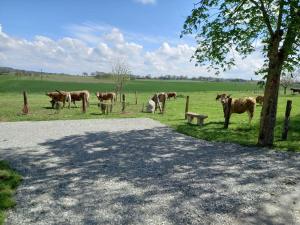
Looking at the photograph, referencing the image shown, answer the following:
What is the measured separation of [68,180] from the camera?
8.84m

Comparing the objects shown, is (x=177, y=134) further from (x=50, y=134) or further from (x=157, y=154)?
(x=50, y=134)

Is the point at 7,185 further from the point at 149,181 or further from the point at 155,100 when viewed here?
the point at 155,100

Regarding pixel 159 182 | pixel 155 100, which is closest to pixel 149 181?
pixel 159 182

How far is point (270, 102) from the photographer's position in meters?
13.3

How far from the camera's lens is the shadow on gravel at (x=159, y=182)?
6621 millimetres

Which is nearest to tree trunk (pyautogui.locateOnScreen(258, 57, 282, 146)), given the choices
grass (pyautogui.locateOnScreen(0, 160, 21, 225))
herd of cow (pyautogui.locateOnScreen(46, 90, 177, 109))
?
grass (pyautogui.locateOnScreen(0, 160, 21, 225))

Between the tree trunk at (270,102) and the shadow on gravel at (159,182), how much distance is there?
1056 millimetres

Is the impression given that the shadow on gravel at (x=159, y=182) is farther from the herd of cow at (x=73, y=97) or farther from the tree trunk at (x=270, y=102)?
the herd of cow at (x=73, y=97)

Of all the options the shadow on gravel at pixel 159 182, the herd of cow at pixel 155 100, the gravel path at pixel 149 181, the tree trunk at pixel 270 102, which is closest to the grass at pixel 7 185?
the gravel path at pixel 149 181

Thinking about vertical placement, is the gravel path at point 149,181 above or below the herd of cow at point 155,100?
below

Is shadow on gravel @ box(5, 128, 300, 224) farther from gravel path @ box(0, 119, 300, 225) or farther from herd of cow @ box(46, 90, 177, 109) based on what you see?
herd of cow @ box(46, 90, 177, 109)

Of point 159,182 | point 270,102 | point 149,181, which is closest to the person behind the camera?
point 159,182

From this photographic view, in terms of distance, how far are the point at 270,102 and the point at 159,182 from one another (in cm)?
680

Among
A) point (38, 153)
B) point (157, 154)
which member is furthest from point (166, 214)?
point (38, 153)
